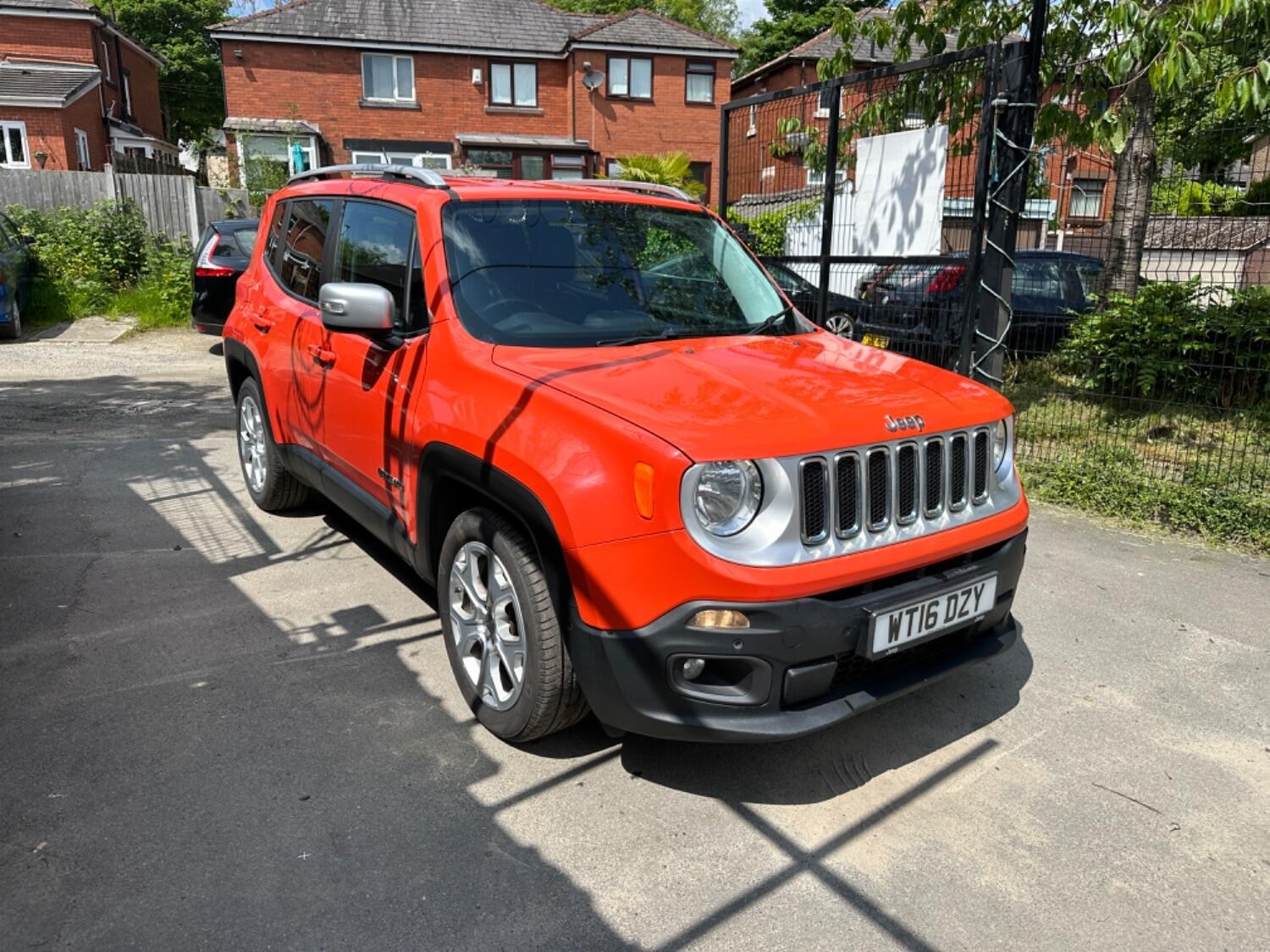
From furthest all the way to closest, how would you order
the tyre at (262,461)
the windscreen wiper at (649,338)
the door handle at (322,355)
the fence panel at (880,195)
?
the fence panel at (880,195), the tyre at (262,461), the door handle at (322,355), the windscreen wiper at (649,338)

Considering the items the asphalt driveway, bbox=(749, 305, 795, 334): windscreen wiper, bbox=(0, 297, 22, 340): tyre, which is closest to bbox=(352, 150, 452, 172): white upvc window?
bbox=(0, 297, 22, 340): tyre

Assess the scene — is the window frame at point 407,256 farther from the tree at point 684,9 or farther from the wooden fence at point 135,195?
the tree at point 684,9

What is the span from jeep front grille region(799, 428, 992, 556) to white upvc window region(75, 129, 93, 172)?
105 ft

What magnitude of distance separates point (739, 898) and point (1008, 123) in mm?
5065

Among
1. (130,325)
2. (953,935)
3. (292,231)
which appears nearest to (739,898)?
(953,935)

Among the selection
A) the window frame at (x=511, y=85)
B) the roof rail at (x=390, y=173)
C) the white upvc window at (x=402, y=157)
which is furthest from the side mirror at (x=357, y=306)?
the window frame at (x=511, y=85)

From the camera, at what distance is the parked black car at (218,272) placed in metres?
11.7

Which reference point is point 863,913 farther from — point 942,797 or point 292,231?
point 292,231

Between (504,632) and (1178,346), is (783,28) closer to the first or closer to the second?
(1178,346)

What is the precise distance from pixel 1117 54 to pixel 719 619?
508cm

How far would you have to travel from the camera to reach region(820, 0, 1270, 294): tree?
555 centimetres

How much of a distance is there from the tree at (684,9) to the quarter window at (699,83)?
1931cm

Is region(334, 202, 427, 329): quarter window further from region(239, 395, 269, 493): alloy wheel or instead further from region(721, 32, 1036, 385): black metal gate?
region(721, 32, 1036, 385): black metal gate

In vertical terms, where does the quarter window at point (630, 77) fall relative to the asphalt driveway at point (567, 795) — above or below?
above
